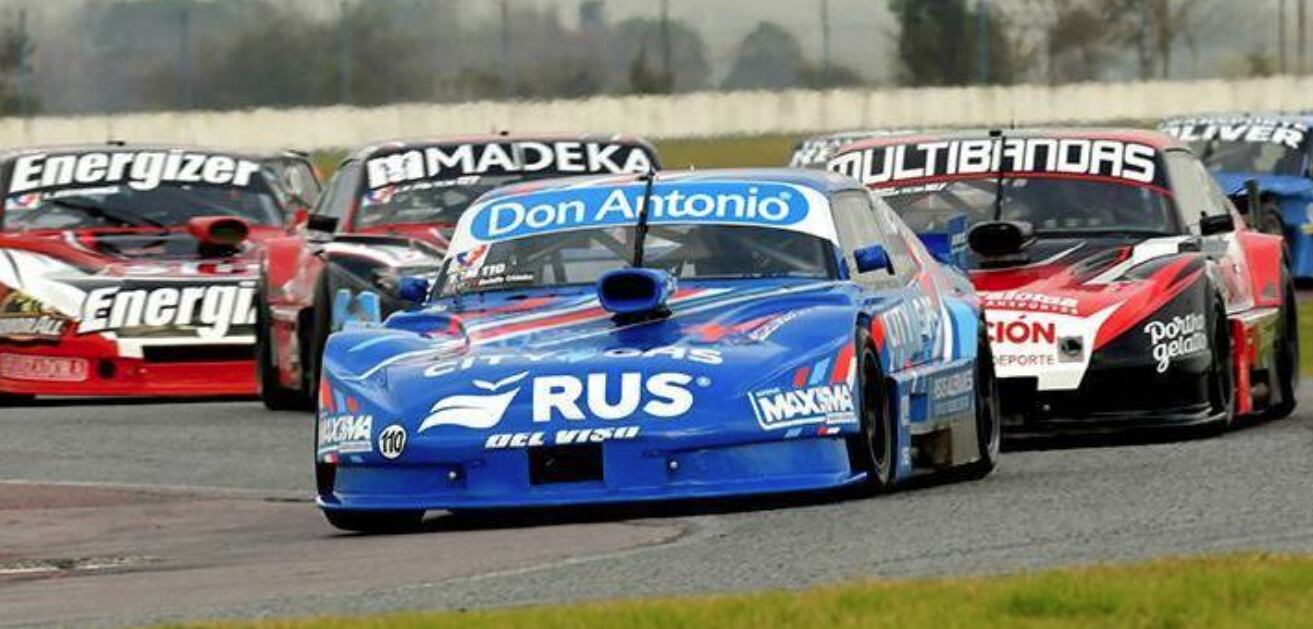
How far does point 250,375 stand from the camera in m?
19.6

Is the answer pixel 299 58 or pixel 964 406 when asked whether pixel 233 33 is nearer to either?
pixel 299 58

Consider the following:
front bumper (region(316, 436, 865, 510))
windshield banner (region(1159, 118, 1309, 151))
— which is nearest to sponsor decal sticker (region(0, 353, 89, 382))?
front bumper (region(316, 436, 865, 510))

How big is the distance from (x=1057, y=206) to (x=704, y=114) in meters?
26.1

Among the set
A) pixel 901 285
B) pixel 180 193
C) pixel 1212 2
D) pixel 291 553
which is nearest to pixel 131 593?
pixel 291 553

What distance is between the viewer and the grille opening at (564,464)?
1095cm

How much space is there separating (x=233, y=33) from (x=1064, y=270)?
1015 inches

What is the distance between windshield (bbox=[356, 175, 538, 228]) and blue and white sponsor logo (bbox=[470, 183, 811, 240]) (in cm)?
549

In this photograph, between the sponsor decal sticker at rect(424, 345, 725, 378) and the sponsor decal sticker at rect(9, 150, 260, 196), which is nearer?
the sponsor decal sticker at rect(424, 345, 725, 378)

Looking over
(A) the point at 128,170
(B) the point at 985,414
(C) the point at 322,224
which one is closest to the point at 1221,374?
(B) the point at 985,414

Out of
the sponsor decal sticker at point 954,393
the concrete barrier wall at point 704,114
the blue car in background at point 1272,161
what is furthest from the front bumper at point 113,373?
the concrete barrier wall at point 704,114

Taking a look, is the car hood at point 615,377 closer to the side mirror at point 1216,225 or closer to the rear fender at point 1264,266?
the side mirror at point 1216,225

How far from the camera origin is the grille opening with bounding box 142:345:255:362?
63.4 feet

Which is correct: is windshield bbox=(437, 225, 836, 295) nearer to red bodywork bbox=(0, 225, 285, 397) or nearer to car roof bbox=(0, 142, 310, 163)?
red bodywork bbox=(0, 225, 285, 397)

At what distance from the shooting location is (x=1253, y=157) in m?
31.6
